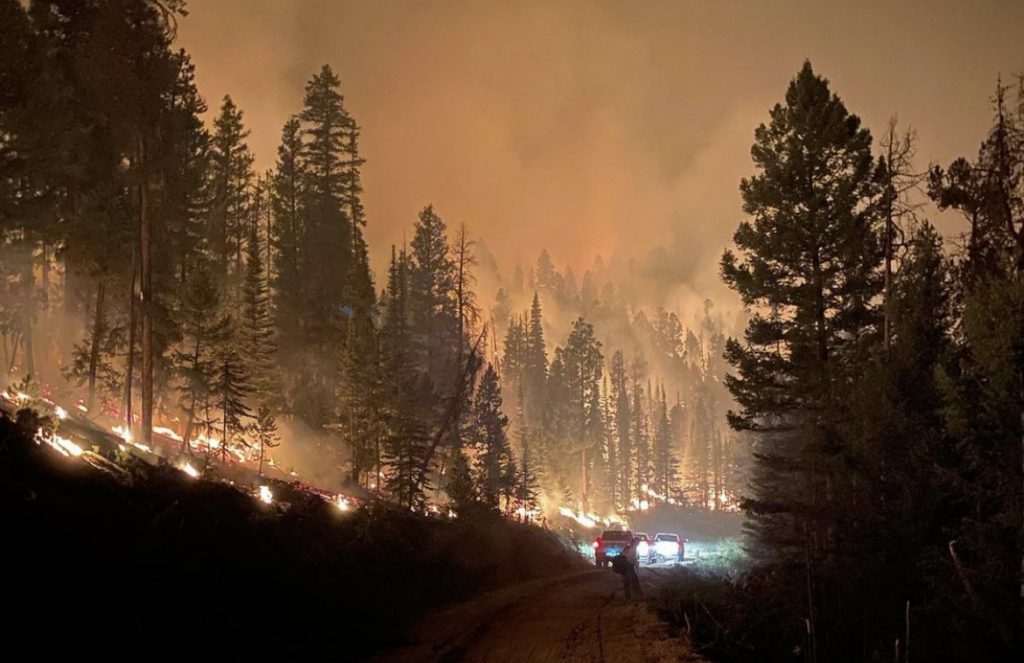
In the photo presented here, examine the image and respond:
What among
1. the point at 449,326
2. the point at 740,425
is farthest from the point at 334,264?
the point at 740,425

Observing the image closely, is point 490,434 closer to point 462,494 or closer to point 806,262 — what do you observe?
point 462,494

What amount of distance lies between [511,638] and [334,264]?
41085 mm

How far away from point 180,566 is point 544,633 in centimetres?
730

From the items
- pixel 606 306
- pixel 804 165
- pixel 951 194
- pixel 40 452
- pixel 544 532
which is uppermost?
pixel 606 306

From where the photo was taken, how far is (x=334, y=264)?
50.8m

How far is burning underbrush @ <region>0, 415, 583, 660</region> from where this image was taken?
24.7 ft

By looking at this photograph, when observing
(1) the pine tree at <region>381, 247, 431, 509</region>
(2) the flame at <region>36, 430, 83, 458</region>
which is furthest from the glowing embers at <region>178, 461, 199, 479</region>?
(1) the pine tree at <region>381, 247, 431, 509</region>

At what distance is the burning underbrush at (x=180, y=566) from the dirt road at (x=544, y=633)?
41.1 inches

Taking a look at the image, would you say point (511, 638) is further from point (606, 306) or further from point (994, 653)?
point (606, 306)

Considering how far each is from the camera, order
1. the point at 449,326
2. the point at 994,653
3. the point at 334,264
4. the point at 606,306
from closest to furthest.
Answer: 1. the point at 994,653
2. the point at 334,264
3. the point at 449,326
4. the point at 606,306

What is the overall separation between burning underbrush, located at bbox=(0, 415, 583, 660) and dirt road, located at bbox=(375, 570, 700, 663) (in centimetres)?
104

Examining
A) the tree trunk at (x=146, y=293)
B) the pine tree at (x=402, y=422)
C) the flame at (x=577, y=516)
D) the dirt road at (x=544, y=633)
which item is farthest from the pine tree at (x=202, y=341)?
the flame at (x=577, y=516)

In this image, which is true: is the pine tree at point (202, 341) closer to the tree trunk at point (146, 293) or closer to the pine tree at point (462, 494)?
the tree trunk at point (146, 293)

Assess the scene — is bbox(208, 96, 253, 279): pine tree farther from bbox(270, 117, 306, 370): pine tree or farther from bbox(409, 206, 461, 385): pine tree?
bbox(409, 206, 461, 385): pine tree
